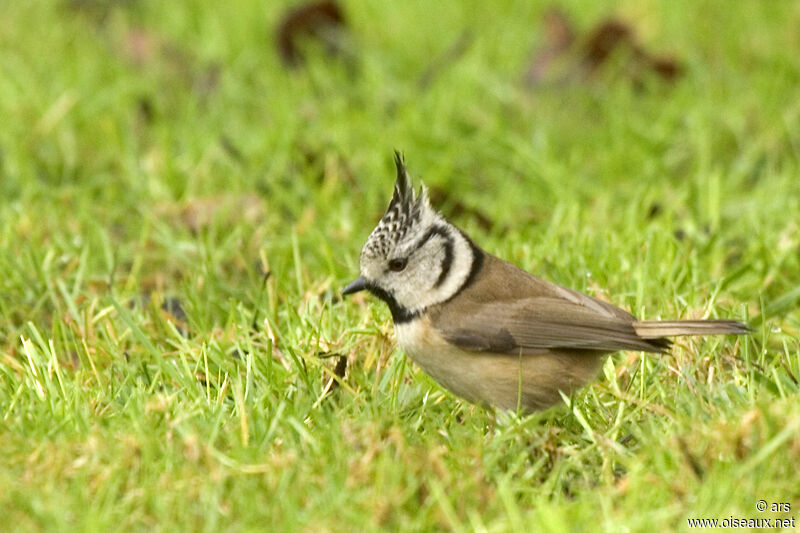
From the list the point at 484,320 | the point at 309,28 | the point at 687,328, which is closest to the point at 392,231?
the point at 484,320

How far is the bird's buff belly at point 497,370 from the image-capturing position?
3.92m

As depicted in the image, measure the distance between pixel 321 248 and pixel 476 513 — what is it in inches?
90.3

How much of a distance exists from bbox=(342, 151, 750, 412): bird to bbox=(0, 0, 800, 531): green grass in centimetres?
12

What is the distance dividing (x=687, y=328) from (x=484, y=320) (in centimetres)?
64

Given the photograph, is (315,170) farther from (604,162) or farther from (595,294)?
(595,294)

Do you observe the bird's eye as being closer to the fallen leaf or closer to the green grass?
the green grass

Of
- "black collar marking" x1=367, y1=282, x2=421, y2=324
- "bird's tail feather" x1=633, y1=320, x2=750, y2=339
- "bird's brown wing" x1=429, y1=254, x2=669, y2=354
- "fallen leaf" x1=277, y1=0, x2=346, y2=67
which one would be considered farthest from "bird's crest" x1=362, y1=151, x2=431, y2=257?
"fallen leaf" x1=277, y1=0, x2=346, y2=67

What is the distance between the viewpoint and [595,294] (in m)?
4.61

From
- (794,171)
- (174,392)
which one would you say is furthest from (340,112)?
(174,392)

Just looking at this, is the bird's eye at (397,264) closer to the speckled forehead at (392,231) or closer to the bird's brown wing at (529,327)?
the speckled forehead at (392,231)

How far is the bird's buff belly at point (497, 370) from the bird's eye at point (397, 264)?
0.78 ft

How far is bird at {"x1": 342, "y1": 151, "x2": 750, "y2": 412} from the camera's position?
3.92 m

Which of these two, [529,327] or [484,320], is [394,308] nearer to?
[484,320]

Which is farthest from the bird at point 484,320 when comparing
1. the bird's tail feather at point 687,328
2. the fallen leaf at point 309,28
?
the fallen leaf at point 309,28
